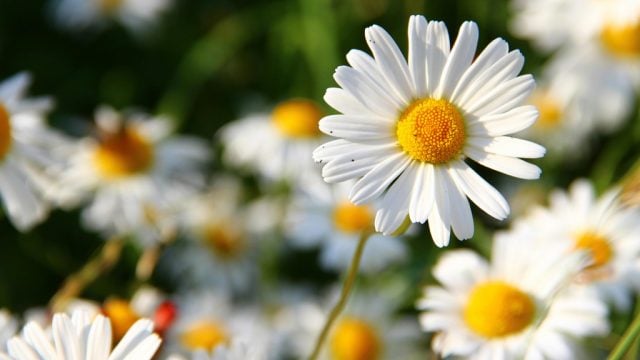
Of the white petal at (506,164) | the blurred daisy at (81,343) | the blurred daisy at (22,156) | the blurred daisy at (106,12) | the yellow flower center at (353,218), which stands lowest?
the blurred daisy at (81,343)

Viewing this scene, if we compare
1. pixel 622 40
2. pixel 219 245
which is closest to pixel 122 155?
pixel 219 245

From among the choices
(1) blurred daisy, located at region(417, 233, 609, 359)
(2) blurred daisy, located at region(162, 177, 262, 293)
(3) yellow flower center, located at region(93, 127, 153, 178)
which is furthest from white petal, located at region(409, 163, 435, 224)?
(2) blurred daisy, located at region(162, 177, 262, 293)

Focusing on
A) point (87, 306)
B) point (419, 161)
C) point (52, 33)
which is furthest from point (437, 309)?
point (52, 33)

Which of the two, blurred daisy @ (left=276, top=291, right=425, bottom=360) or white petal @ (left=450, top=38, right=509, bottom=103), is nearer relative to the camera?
white petal @ (left=450, top=38, right=509, bottom=103)

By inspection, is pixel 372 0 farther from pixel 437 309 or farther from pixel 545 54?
pixel 437 309

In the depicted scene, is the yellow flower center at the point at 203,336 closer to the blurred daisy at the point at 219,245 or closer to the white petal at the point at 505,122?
the blurred daisy at the point at 219,245

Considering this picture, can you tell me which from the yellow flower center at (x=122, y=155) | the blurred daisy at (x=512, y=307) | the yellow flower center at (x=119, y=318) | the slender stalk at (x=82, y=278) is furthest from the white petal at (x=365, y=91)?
the yellow flower center at (x=122, y=155)

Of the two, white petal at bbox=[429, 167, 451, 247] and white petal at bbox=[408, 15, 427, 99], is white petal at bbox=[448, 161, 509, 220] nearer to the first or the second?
white petal at bbox=[429, 167, 451, 247]

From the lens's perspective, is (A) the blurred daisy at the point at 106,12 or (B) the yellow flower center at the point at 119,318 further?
(A) the blurred daisy at the point at 106,12
